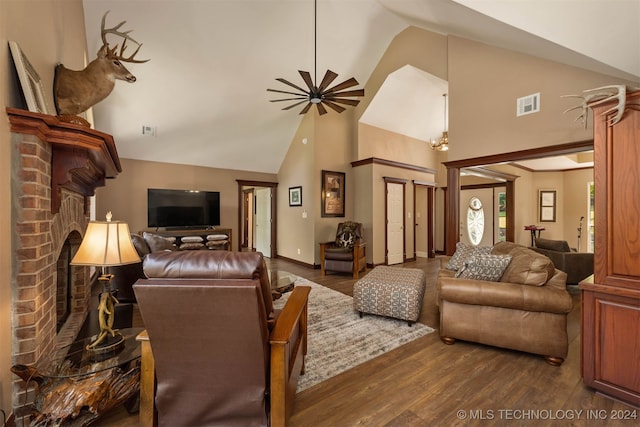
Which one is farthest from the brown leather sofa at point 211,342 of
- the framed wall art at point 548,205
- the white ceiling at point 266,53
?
the framed wall art at point 548,205

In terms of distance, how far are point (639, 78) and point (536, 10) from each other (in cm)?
109

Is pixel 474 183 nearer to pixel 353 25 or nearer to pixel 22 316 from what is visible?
pixel 353 25

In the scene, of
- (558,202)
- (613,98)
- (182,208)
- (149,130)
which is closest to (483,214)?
(558,202)

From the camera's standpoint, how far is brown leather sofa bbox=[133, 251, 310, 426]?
117 cm

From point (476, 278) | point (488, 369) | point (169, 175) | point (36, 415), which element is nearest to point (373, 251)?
point (476, 278)

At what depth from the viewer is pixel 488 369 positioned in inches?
84.4

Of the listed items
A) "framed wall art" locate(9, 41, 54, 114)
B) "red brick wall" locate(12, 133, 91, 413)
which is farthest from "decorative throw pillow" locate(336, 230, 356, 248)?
"framed wall art" locate(9, 41, 54, 114)

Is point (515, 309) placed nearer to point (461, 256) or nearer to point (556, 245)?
point (461, 256)

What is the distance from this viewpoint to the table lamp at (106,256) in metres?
1.53

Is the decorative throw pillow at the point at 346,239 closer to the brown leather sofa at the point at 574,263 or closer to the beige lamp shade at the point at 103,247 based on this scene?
the brown leather sofa at the point at 574,263

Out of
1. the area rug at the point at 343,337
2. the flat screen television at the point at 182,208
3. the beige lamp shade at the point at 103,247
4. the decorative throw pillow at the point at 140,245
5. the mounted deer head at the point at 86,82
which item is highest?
the mounted deer head at the point at 86,82

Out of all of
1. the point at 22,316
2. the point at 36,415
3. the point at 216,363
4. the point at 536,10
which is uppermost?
the point at 536,10

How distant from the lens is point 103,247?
1550 mm

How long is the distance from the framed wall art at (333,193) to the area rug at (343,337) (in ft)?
9.05
